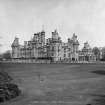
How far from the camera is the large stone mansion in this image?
14475 centimetres

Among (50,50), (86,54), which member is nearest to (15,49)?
(50,50)

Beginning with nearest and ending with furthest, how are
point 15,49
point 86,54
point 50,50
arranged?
point 50,50 < point 15,49 < point 86,54

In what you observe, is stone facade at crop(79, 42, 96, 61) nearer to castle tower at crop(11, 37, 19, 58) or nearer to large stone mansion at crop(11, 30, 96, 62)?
large stone mansion at crop(11, 30, 96, 62)

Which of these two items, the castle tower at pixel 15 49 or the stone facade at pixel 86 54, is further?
the stone facade at pixel 86 54

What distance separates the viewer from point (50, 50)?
477 ft

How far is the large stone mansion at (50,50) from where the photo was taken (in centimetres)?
14475

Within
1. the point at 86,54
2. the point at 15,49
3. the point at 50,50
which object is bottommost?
the point at 86,54

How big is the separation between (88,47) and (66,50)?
1690 inches

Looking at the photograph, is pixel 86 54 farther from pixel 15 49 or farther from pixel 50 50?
pixel 15 49

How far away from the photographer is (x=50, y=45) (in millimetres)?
148000

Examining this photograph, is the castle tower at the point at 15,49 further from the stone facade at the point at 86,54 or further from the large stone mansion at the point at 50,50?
the stone facade at the point at 86,54

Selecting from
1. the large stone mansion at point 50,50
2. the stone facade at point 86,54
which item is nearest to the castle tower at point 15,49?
the large stone mansion at point 50,50

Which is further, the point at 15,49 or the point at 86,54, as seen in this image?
the point at 86,54

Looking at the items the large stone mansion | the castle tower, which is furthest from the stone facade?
the castle tower
